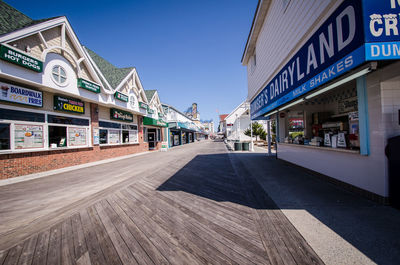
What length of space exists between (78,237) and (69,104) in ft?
28.2

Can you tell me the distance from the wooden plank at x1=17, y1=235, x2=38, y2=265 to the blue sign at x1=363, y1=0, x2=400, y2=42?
242 inches

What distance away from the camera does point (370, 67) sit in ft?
8.27

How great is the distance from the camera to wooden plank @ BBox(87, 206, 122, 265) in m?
2.00

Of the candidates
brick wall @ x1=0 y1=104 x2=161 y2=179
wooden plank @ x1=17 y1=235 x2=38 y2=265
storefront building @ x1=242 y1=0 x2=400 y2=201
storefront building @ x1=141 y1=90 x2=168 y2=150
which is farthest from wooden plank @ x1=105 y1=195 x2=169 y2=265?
storefront building @ x1=141 y1=90 x2=168 y2=150

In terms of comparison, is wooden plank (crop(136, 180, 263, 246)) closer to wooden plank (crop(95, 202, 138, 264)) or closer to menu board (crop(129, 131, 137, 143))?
wooden plank (crop(95, 202, 138, 264))

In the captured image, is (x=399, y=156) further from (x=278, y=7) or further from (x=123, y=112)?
(x=123, y=112)

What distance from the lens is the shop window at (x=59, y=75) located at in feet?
24.2

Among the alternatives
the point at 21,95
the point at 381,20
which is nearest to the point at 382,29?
the point at 381,20

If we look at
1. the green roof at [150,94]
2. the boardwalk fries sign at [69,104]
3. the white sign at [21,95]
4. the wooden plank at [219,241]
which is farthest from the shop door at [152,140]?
the wooden plank at [219,241]

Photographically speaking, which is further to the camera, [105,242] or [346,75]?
[346,75]

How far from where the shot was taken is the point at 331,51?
312cm

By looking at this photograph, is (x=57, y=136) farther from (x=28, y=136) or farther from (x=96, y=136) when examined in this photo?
(x=96, y=136)

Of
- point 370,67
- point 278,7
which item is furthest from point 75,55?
point 370,67

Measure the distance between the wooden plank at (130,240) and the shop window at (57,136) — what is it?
7094mm
